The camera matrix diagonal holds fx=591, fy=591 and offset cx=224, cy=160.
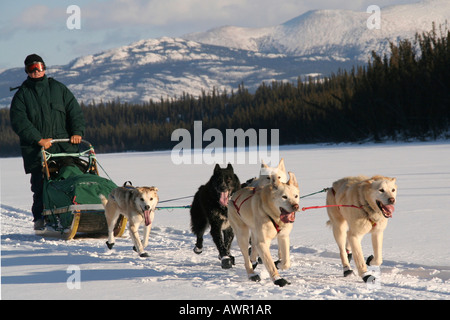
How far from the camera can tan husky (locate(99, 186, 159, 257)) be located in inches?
248

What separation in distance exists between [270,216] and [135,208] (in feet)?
6.91

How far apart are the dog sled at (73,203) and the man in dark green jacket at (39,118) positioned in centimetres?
17

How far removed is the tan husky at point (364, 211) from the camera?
4656 mm

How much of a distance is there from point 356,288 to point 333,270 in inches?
32.6

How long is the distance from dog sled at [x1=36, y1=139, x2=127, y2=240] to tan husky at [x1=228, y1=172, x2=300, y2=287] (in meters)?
2.72

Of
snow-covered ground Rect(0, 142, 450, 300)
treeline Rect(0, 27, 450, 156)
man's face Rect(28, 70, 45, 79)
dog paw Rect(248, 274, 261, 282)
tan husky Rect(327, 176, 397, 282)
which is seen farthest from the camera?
treeline Rect(0, 27, 450, 156)

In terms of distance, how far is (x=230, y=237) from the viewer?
6125 millimetres

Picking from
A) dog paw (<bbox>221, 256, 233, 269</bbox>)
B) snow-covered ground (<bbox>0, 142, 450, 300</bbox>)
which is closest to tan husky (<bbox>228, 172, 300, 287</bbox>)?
snow-covered ground (<bbox>0, 142, 450, 300</bbox>)

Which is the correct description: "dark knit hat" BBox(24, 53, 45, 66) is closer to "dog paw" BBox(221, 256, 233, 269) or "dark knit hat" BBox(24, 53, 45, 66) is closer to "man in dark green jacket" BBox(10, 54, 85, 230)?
"man in dark green jacket" BBox(10, 54, 85, 230)

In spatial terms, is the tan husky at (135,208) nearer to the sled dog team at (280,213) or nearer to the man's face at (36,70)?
the sled dog team at (280,213)

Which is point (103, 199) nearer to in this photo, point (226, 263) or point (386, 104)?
point (226, 263)

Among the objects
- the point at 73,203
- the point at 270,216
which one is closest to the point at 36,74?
the point at 73,203

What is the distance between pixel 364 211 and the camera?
188 inches

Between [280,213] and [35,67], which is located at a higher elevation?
[35,67]
